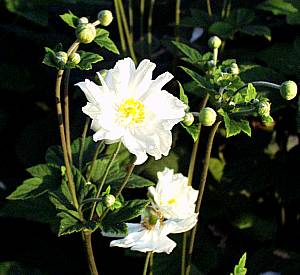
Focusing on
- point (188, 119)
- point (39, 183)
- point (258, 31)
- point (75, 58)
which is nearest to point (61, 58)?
point (75, 58)

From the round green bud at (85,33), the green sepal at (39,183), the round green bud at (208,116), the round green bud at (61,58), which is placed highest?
the round green bud at (85,33)

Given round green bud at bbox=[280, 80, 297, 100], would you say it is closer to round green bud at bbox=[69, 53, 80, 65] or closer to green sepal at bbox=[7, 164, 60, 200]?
round green bud at bbox=[69, 53, 80, 65]

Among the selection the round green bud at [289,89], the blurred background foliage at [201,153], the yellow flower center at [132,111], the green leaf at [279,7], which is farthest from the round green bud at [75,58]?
the green leaf at [279,7]

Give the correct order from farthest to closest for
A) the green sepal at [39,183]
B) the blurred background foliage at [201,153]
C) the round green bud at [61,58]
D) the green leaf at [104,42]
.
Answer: the blurred background foliage at [201,153] → the green sepal at [39,183] → the green leaf at [104,42] → the round green bud at [61,58]

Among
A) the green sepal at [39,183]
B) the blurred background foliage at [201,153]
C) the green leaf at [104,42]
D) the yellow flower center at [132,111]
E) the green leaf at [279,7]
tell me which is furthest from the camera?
the green leaf at [279,7]

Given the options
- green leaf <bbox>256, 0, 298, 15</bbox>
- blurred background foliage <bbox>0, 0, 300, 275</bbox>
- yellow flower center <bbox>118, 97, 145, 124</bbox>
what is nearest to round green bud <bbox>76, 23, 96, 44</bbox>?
yellow flower center <bbox>118, 97, 145, 124</bbox>

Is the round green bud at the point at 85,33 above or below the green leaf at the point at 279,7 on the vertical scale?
above

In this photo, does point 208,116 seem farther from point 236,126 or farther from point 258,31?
point 258,31

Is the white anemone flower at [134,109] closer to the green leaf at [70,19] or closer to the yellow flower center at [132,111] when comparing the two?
the yellow flower center at [132,111]
